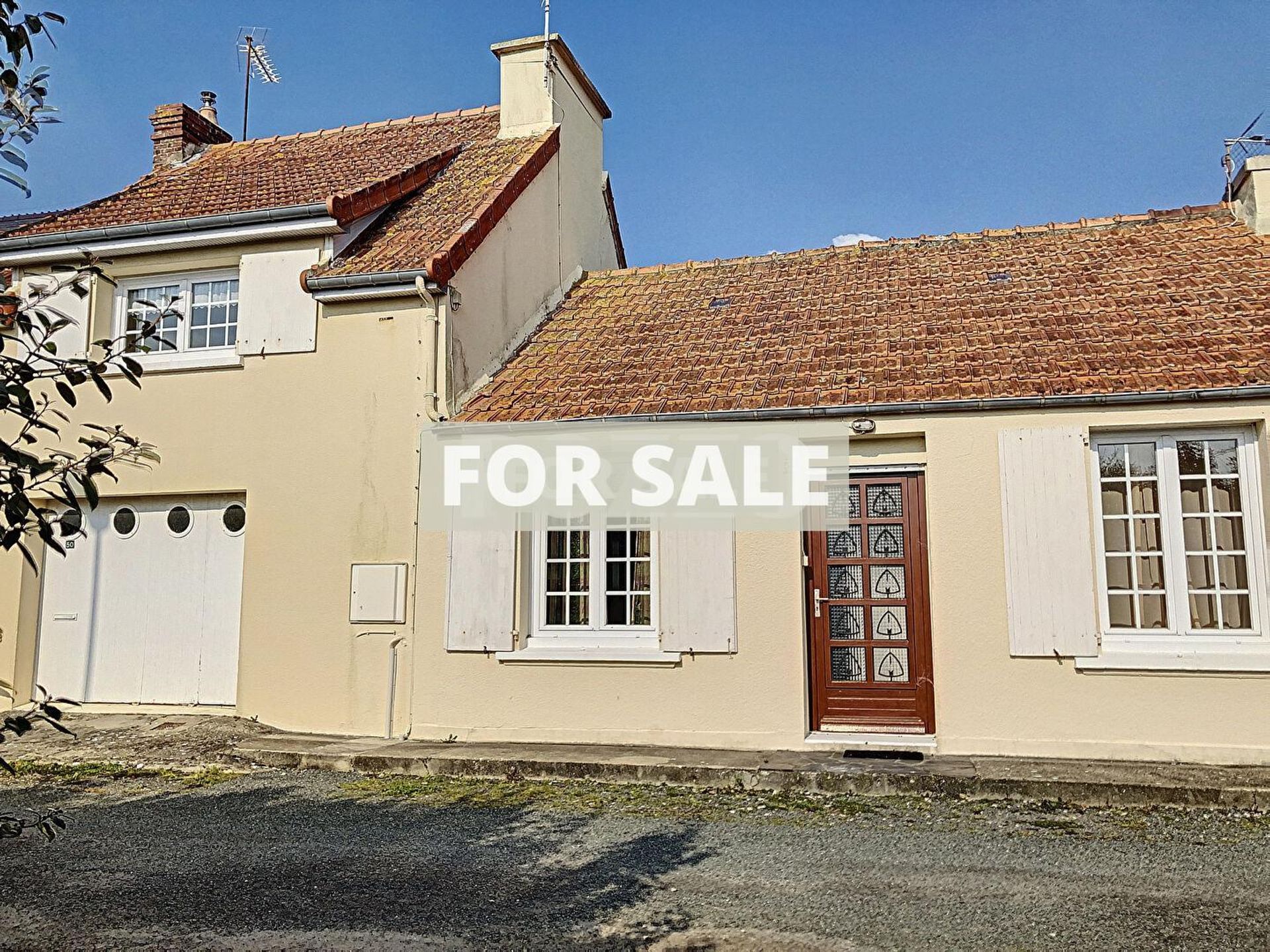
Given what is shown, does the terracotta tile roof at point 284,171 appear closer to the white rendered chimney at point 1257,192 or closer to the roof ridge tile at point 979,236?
the roof ridge tile at point 979,236

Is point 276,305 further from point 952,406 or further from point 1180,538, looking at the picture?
point 1180,538

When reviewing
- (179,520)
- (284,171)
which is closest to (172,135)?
(284,171)

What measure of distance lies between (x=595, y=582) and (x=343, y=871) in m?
3.74

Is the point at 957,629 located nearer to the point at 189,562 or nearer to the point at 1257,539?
the point at 1257,539

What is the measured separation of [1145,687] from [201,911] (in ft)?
20.9

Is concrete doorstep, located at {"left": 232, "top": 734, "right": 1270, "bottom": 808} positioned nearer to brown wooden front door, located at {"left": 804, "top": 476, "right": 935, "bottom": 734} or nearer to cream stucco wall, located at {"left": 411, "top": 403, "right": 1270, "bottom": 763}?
cream stucco wall, located at {"left": 411, "top": 403, "right": 1270, "bottom": 763}

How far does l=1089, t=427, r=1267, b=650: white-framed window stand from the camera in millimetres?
7273

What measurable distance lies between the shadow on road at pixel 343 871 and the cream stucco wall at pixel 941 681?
1.73 meters

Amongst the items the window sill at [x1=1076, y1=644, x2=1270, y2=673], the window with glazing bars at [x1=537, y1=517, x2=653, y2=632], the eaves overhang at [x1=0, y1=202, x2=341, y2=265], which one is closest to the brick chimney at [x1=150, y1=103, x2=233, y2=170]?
the eaves overhang at [x1=0, y1=202, x2=341, y2=265]

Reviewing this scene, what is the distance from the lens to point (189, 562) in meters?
9.72

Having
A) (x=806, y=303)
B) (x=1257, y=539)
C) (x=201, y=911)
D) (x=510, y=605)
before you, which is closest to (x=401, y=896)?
(x=201, y=911)

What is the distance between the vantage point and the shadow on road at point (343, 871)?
448 cm

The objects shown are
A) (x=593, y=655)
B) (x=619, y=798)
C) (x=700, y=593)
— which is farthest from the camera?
(x=593, y=655)

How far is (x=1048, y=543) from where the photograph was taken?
7477mm
